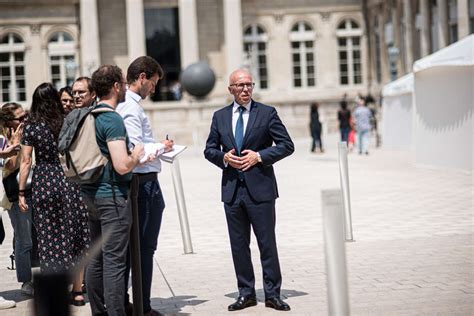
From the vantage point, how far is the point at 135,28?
4562 cm

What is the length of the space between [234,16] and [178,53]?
5291 millimetres

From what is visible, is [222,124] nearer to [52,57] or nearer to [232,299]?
[232,299]

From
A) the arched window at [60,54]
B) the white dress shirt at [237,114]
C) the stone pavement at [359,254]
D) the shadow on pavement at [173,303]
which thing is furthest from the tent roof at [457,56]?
the arched window at [60,54]

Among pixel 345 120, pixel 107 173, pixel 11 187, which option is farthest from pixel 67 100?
pixel 345 120

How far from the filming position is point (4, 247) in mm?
10992

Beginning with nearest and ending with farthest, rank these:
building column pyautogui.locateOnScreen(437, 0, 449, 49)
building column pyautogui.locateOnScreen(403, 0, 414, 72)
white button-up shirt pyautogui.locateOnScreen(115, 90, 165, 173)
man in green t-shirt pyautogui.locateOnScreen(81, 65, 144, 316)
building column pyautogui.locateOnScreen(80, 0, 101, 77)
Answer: man in green t-shirt pyautogui.locateOnScreen(81, 65, 144, 316) < white button-up shirt pyautogui.locateOnScreen(115, 90, 165, 173) < building column pyautogui.locateOnScreen(437, 0, 449, 49) < building column pyautogui.locateOnScreen(403, 0, 414, 72) < building column pyautogui.locateOnScreen(80, 0, 101, 77)

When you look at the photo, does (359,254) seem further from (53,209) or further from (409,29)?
(409,29)

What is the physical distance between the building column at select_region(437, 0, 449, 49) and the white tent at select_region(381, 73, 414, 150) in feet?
33.5

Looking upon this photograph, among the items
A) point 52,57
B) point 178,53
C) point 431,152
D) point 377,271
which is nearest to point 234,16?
point 178,53

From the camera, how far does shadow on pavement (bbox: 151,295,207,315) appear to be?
22.5 feet

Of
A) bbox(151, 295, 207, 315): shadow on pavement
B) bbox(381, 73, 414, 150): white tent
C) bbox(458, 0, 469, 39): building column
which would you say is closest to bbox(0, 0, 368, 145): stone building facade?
bbox(458, 0, 469, 39): building column

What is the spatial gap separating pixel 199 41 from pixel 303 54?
5.61 m

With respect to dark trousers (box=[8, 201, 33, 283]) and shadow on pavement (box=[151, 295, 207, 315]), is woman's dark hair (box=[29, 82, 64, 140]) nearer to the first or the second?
dark trousers (box=[8, 201, 33, 283])

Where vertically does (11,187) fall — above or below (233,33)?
below
